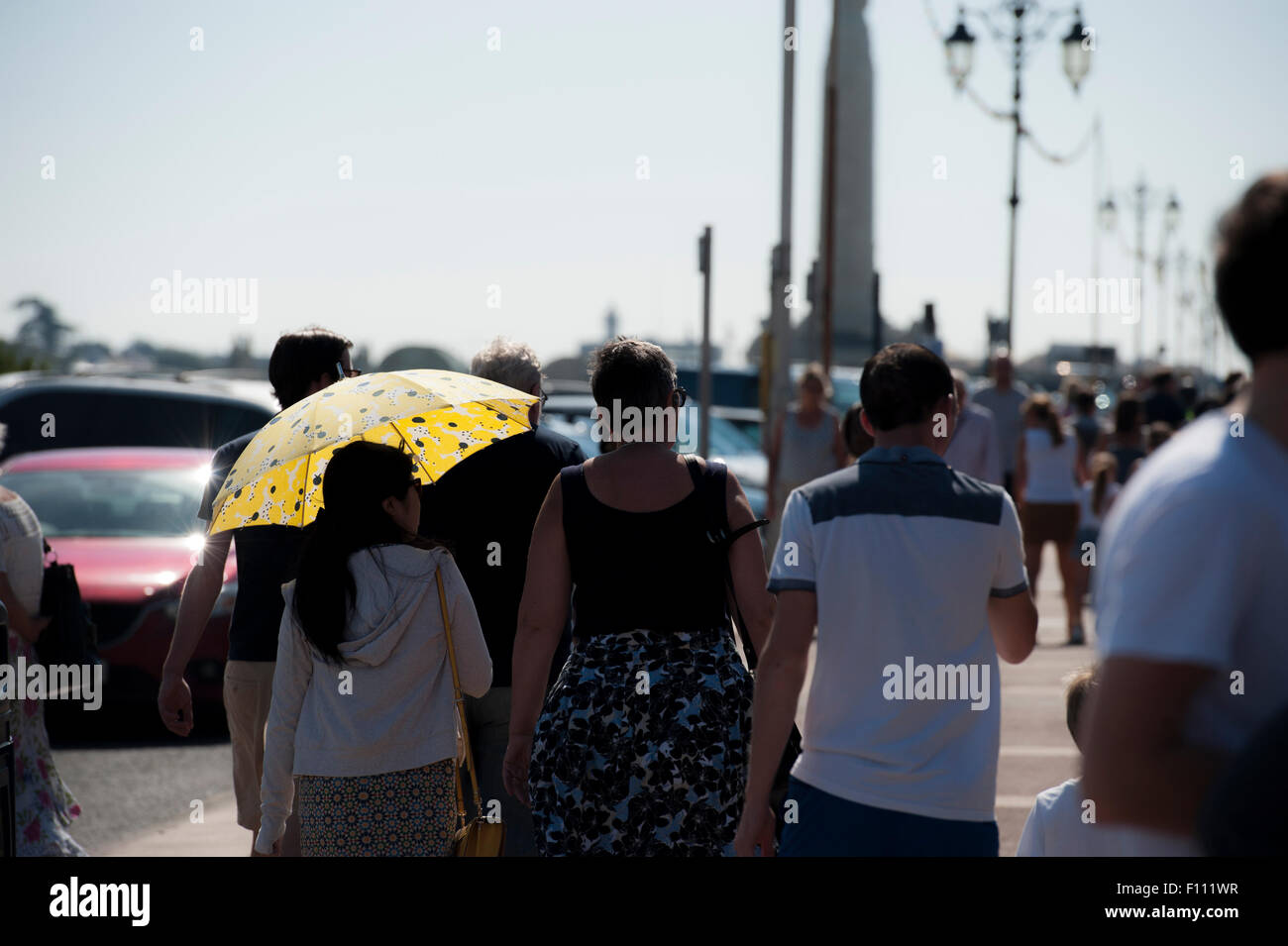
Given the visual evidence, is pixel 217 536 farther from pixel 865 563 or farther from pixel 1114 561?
pixel 1114 561

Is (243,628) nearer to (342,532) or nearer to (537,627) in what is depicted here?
(342,532)

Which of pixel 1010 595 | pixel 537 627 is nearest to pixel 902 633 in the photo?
pixel 1010 595

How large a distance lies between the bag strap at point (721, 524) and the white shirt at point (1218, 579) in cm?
218

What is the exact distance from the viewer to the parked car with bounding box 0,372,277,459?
11.8m

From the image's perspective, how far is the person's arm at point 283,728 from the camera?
3969 millimetres

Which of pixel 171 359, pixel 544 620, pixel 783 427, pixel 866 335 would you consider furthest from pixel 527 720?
pixel 171 359

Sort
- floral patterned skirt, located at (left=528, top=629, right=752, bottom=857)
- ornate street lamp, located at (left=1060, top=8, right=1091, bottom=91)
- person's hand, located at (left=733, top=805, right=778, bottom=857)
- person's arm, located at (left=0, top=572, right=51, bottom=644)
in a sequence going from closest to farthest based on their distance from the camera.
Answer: person's hand, located at (left=733, top=805, right=778, bottom=857), floral patterned skirt, located at (left=528, top=629, right=752, bottom=857), person's arm, located at (left=0, top=572, right=51, bottom=644), ornate street lamp, located at (left=1060, top=8, right=1091, bottom=91)

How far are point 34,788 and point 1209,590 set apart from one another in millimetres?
4444

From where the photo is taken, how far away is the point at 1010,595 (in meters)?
3.25

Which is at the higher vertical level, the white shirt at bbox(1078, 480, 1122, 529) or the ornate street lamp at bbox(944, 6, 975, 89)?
the ornate street lamp at bbox(944, 6, 975, 89)

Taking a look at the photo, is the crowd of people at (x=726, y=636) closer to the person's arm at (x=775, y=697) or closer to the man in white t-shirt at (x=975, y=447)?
the person's arm at (x=775, y=697)

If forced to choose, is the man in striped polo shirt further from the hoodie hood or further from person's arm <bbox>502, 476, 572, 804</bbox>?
the hoodie hood

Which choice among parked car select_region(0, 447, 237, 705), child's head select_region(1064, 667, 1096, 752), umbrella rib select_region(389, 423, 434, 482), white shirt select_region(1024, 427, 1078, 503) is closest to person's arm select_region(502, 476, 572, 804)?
umbrella rib select_region(389, 423, 434, 482)

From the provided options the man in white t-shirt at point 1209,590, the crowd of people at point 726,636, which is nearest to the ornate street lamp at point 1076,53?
the crowd of people at point 726,636
